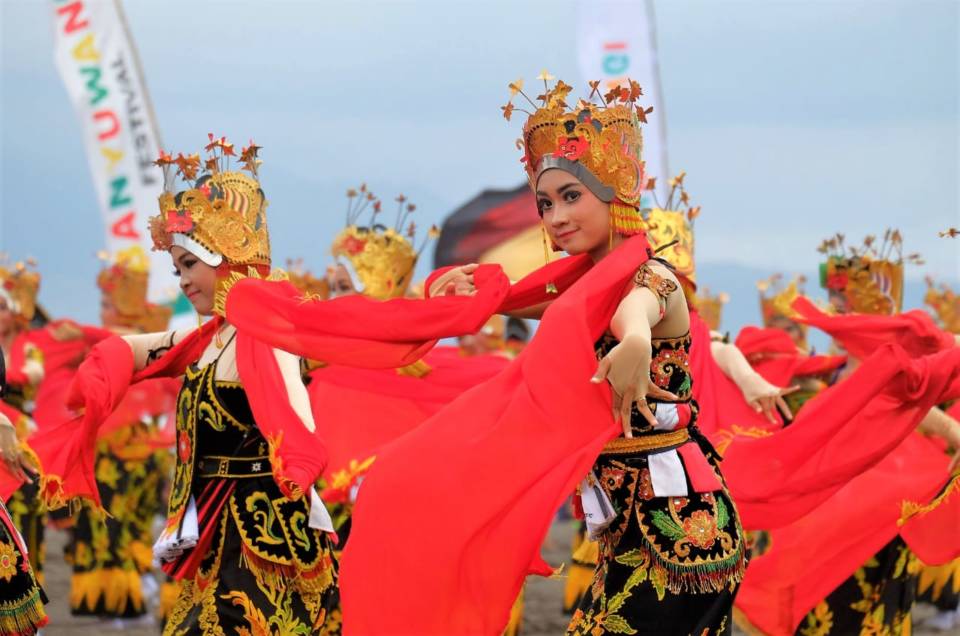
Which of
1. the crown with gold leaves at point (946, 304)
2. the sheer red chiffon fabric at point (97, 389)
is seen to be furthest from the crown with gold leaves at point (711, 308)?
the sheer red chiffon fabric at point (97, 389)

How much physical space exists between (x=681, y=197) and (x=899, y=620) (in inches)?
90.5

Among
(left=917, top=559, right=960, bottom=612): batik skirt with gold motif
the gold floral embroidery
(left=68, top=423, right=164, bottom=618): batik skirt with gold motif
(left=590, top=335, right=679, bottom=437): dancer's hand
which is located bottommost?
(left=917, top=559, right=960, bottom=612): batik skirt with gold motif

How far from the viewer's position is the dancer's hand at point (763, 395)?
6.61 metres

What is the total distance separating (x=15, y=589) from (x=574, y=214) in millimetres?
2464

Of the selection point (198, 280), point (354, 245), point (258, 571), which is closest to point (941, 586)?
point (354, 245)

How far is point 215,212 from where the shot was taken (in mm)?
5820

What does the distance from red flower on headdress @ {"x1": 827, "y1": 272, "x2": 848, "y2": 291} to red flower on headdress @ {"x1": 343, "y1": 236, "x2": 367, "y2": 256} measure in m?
2.82

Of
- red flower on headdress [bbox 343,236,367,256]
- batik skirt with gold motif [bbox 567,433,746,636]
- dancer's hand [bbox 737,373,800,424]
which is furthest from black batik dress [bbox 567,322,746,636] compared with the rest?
red flower on headdress [bbox 343,236,367,256]

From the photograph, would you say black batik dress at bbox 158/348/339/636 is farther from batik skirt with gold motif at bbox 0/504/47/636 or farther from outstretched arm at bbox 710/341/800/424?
outstretched arm at bbox 710/341/800/424

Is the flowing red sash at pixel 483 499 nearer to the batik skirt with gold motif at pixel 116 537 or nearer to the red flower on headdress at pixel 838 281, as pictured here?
the red flower on headdress at pixel 838 281

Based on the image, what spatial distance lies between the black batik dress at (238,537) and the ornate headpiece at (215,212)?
1.52 ft

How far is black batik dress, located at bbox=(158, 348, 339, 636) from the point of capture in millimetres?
5629

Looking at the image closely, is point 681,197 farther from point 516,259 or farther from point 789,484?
point 516,259

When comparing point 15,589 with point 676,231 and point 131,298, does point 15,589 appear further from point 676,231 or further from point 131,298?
point 131,298
